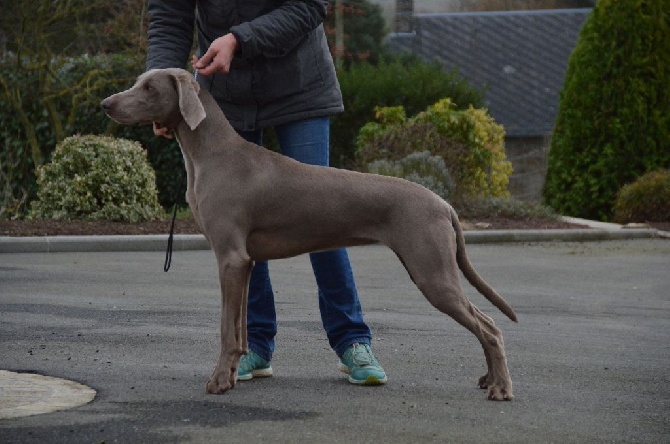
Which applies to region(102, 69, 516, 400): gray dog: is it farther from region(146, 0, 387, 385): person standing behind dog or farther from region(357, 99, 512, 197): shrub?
region(357, 99, 512, 197): shrub

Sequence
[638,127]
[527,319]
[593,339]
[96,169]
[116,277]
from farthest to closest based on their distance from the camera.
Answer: [638,127] → [96,169] → [116,277] → [527,319] → [593,339]

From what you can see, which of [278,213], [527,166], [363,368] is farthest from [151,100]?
[527,166]

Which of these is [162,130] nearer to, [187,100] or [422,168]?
[187,100]

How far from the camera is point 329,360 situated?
6145mm

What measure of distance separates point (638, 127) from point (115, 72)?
7281 millimetres

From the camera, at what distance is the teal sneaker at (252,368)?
5527 mm

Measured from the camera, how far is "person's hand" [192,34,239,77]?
5.25 m

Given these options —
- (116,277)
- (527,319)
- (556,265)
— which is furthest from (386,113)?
(527,319)

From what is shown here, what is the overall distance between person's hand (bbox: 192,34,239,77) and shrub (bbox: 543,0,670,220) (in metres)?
12.3

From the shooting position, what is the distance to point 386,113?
56.7 ft

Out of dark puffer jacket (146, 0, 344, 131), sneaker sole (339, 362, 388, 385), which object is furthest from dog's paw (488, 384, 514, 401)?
dark puffer jacket (146, 0, 344, 131)

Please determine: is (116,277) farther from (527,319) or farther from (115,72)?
(115,72)

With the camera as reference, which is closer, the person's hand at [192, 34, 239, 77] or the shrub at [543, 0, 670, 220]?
the person's hand at [192, 34, 239, 77]

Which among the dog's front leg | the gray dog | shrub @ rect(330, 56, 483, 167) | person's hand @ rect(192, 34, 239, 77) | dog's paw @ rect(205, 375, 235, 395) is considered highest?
person's hand @ rect(192, 34, 239, 77)
